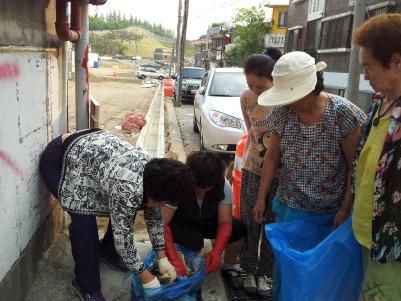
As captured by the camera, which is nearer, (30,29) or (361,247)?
(361,247)

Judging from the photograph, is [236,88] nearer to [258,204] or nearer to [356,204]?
[258,204]

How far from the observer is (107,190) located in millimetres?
2404

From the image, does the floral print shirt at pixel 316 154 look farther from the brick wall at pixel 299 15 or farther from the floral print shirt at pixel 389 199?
the brick wall at pixel 299 15

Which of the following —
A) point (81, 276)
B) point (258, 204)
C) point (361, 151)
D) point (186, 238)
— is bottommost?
point (81, 276)

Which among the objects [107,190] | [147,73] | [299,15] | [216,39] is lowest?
[147,73]

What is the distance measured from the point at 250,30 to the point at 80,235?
30.7 metres

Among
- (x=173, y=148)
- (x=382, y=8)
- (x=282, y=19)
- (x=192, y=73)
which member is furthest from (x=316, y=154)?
(x=282, y=19)

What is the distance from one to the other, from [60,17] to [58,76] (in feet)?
1.56

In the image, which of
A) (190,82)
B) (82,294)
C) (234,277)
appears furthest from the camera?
(190,82)

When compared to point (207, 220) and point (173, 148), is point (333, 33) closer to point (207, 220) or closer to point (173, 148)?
point (173, 148)

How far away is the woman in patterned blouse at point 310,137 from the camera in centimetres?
217

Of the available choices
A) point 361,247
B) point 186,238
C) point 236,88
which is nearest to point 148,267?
point 186,238

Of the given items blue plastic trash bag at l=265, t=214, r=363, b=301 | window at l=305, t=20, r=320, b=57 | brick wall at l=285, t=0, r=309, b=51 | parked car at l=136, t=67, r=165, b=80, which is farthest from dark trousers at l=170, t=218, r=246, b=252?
parked car at l=136, t=67, r=165, b=80

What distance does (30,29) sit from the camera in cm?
259
